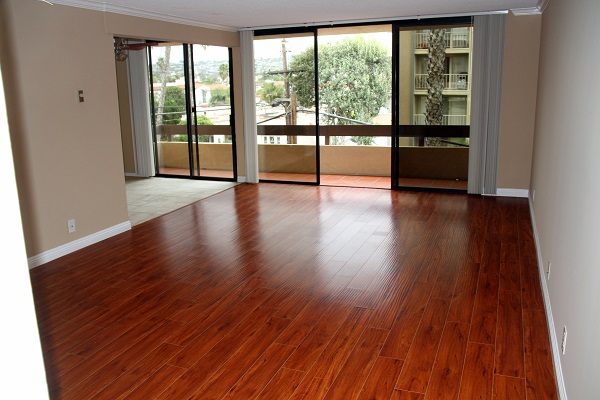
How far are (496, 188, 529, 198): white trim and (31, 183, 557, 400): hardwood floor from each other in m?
1.03

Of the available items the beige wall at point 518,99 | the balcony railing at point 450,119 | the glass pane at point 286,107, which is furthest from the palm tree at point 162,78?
the beige wall at point 518,99

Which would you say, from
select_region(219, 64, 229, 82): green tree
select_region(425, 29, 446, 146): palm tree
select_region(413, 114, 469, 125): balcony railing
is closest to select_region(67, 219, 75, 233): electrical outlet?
select_region(219, 64, 229, 82): green tree

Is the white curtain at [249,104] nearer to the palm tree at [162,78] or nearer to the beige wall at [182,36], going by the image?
the beige wall at [182,36]

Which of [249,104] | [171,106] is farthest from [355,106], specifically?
[171,106]

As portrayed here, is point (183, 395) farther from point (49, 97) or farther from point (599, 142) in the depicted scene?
point (49, 97)

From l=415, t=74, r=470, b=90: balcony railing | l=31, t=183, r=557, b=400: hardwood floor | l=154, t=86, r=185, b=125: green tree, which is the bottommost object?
l=31, t=183, r=557, b=400: hardwood floor

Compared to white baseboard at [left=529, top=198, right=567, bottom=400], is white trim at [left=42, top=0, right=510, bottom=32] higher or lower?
higher

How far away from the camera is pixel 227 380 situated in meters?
2.95

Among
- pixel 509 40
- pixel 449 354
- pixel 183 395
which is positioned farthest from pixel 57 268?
pixel 509 40

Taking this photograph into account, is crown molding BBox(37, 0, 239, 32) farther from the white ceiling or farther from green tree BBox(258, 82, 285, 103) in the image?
green tree BBox(258, 82, 285, 103)

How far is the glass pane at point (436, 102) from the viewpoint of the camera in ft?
23.8

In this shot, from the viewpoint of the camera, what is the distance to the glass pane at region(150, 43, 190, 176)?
895 cm

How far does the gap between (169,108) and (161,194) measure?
1.95m

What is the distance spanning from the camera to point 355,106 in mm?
10242
